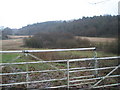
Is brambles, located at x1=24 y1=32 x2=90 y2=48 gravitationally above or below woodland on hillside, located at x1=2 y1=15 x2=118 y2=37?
below

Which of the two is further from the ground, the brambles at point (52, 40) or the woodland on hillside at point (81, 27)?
the woodland on hillside at point (81, 27)

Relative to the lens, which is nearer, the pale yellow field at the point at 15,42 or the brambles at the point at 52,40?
the pale yellow field at the point at 15,42

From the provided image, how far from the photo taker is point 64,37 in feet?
12.9

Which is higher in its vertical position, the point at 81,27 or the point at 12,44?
the point at 81,27

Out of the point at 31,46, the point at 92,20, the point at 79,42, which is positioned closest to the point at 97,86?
the point at 79,42

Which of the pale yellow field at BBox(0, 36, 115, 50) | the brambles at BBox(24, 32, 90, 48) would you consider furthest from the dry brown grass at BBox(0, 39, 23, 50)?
the brambles at BBox(24, 32, 90, 48)

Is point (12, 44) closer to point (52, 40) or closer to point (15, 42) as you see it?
point (15, 42)

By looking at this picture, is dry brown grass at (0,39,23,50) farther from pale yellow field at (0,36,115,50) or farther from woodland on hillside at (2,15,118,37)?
woodland on hillside at (2,15,118,37)

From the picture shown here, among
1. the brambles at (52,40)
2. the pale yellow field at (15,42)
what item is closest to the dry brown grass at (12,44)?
the pale yellow field at (15,42)

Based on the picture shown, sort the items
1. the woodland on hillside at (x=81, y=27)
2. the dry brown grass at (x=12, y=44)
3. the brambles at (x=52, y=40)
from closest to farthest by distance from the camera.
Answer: the dry brown grass at (x=12, y=44) < the brambles at (x=52, y=40) < the woodland on hillside at (x=81, y=27)

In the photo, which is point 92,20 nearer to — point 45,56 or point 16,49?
point 16,49

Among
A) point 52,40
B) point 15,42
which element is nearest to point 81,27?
point 52,40

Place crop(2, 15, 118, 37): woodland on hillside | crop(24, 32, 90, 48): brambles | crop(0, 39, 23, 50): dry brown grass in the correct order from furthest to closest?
crop(2, 15, 118, 37): woodland on hillside, crop(24, 32, 90, 48): brambles, crop(0, 39, 23, 50): dry brown grass

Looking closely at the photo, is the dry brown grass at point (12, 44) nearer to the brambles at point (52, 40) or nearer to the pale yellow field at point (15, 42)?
the pale yellow field at point (15, 42)
